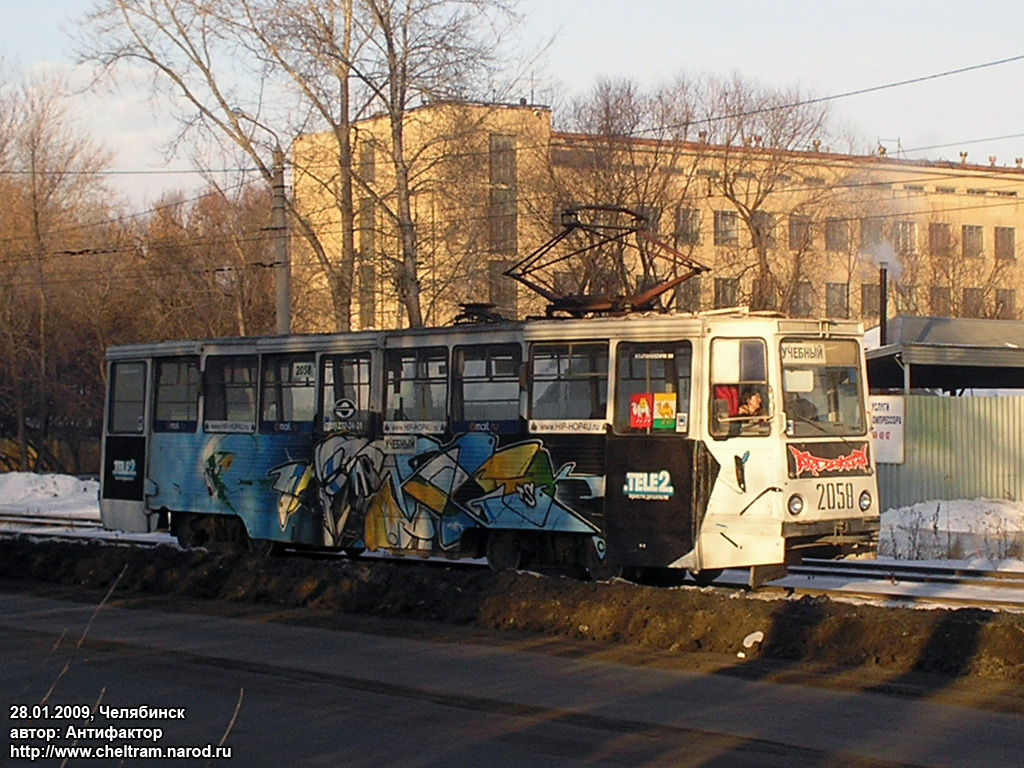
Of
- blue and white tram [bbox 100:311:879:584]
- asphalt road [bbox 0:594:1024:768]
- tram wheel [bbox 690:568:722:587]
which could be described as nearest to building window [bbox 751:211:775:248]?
blue and white tram [bbox 100:311:879:584]

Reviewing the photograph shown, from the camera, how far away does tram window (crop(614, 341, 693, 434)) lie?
1442cm

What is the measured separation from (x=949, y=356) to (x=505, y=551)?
604 inches

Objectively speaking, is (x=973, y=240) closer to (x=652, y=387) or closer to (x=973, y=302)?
(x=973, y=302)

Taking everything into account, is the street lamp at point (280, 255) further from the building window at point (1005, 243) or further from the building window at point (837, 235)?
the building window at point (1005, 243)

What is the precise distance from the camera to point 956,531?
2320 centimetres

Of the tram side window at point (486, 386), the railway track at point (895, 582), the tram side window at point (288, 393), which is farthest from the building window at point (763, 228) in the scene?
the tram side window at point (486, 386)

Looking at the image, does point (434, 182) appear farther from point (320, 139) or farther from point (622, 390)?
point (622, 390)

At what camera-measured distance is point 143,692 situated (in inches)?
381

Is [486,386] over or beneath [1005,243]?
beneath

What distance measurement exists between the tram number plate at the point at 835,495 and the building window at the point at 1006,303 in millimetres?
52981

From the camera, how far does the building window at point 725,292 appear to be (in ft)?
157

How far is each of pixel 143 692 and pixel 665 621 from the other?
14.1 ft

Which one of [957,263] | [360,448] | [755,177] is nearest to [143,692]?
[360,448]

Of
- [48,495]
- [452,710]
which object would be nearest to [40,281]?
[48,495]
